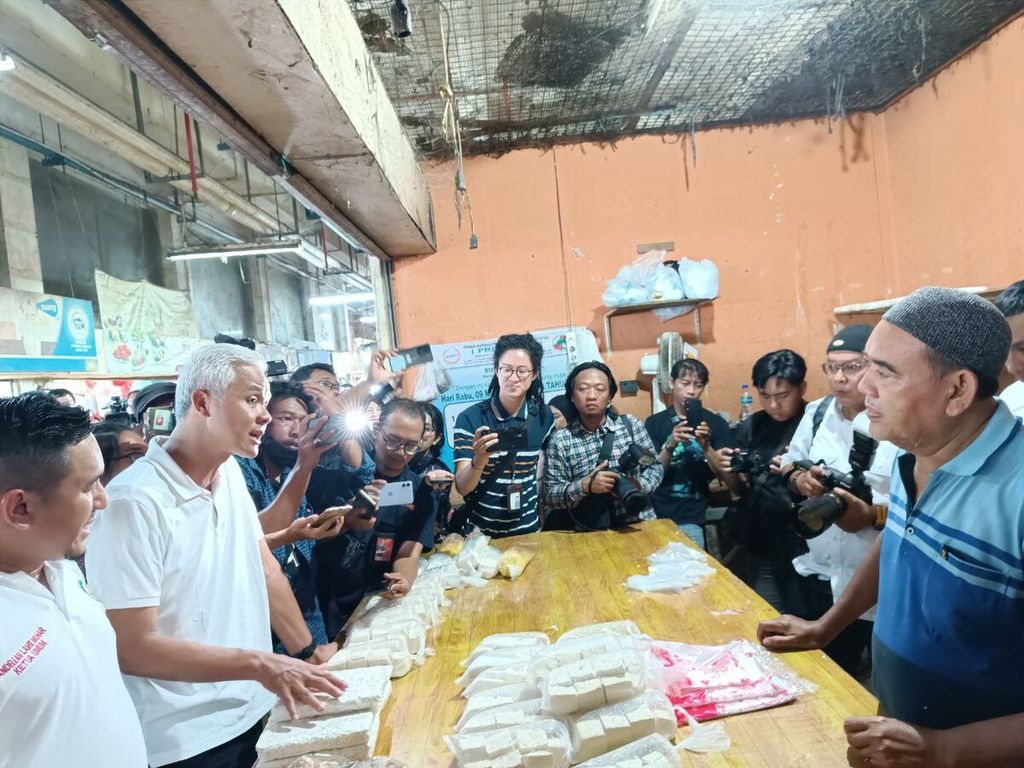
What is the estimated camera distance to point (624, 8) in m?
2.62

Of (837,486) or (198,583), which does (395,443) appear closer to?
(198,583)

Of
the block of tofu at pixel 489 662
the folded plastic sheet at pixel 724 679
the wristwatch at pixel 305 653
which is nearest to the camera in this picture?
the folded plastic sheet at pixel 724 679

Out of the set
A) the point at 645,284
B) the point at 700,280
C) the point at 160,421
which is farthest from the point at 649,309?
the point at 160,421

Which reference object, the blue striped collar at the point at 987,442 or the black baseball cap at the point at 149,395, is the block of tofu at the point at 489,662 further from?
the black baseball cap at the point at 149,395

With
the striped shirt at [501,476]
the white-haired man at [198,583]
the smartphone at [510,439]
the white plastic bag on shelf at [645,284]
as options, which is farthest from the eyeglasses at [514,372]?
the white-haired man at [198,583]

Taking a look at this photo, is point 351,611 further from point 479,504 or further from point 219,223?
point 219,223

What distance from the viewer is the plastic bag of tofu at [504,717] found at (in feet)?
4.49

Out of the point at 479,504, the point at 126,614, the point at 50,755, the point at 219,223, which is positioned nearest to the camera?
the point at 50,755

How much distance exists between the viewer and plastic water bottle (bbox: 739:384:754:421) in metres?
4.02

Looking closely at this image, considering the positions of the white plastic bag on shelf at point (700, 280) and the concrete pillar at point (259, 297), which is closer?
the white plastic bag on shelf at point (700, 280)

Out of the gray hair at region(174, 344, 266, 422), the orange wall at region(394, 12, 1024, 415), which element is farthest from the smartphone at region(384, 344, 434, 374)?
the gray hair at region(174, 344, 266, 422)

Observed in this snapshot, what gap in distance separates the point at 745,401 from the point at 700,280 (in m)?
0.93

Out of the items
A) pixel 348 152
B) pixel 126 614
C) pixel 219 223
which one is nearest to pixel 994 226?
pixel 348 152

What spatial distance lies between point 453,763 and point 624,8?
304 centimetres
